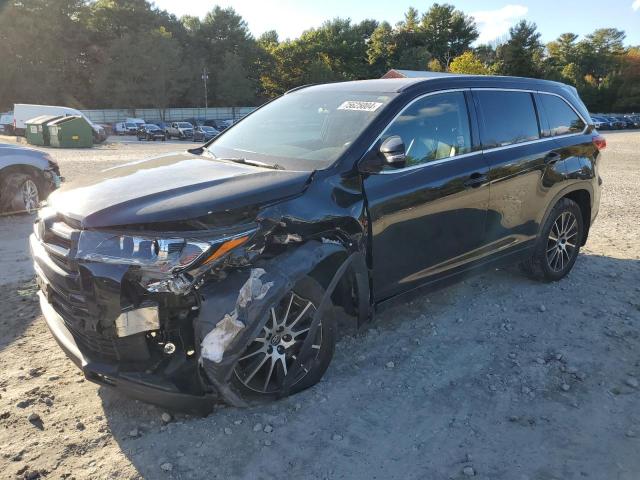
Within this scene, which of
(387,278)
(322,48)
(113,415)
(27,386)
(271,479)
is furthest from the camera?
(322,48)

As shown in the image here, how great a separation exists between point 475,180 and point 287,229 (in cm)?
184

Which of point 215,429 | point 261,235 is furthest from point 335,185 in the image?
point 215,429

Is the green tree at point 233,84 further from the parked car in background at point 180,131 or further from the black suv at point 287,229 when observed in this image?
the black suv at point 287,229

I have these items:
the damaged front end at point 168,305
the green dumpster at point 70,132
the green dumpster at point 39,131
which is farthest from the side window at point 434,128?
the green dumpster at point 39,131

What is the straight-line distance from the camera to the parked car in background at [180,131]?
4210 centimetres

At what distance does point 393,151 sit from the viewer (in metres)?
3.31

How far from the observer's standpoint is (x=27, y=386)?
3377 millimetres

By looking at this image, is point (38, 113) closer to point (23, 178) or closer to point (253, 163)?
point (23, 178)

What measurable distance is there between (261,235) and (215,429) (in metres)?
1.15

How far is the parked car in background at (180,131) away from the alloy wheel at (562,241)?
39.8 m

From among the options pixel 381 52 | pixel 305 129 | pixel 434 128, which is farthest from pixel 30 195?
pixel 381 52

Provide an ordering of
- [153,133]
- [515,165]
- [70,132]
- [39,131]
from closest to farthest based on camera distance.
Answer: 1. [515,165]
2. [70,132]
3. [39,131]
4. [153,133]

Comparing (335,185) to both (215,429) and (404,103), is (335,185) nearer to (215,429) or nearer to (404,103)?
(404,103)

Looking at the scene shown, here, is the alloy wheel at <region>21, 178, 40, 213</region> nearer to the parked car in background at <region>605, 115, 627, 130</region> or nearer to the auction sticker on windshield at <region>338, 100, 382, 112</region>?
the auction sticker on windshield at <region>338, 100, 382, 112</region>
